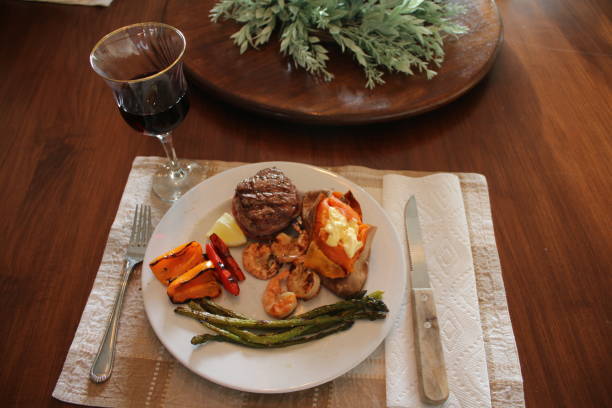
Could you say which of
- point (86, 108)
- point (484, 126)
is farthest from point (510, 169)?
point (86, 108)

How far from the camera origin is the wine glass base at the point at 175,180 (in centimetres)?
161

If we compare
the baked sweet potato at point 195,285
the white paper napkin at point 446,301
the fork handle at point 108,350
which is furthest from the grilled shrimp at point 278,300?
the fork handle at point 108,350

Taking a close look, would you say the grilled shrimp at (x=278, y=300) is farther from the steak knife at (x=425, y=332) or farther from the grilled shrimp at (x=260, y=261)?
the steak knife at (x=425, y=332)

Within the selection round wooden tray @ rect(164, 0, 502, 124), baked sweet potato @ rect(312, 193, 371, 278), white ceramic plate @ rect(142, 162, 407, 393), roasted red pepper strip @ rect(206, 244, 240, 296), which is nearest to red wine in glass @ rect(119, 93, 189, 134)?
white ceramic plate @ rect(142, 162, 407, 393)

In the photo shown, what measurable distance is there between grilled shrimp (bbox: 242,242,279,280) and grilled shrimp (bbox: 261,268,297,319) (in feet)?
0.13

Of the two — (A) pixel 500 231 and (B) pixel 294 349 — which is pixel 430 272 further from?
(B) pixel 294 349

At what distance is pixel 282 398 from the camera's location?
1.18 meters

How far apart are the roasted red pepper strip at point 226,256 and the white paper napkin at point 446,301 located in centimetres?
49

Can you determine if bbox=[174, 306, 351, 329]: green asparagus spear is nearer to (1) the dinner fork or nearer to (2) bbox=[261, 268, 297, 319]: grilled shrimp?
(2) bbox=[261, 268, 297, 319]: grilled shrimp

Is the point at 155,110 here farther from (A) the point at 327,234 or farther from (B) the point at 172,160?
(A) the point at 327,234

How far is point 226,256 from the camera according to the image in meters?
1.35

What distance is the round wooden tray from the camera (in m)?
1.74

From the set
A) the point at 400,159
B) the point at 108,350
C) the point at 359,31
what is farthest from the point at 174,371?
the point at 359,31

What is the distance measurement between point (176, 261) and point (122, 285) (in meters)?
0.21
